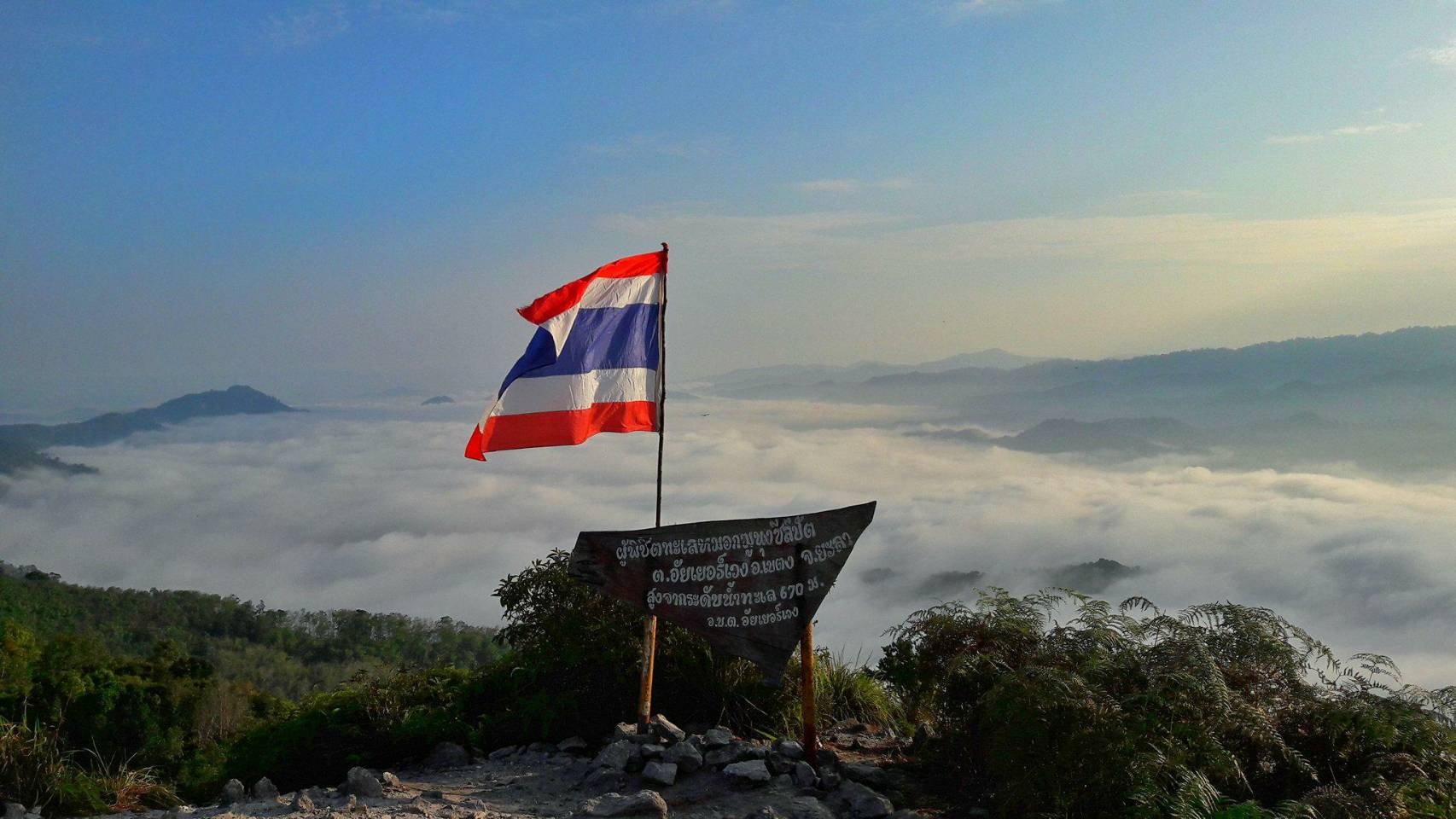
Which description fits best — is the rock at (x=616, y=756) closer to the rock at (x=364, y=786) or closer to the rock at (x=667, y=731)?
the rock at (x=667, y=731)

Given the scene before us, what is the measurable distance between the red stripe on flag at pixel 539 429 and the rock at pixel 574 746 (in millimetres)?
2841

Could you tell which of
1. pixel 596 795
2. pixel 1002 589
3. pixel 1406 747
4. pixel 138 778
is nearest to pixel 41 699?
pixel 138 778

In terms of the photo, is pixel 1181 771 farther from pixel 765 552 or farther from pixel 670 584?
pixel 670 584

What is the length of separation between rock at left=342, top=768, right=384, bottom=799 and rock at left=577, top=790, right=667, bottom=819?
1.82 m

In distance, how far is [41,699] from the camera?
55.4 feet

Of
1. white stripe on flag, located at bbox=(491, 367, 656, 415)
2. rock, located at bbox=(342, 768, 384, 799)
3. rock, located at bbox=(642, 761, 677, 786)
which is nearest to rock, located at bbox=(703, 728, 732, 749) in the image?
rock, located at bbox=(642, 761, 677, 786)

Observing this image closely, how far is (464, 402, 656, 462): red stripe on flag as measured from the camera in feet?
35.0

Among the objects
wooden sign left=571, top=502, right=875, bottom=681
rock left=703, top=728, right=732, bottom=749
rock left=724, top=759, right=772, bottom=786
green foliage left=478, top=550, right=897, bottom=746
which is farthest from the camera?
green foliage left=478, top=550, right=897, bottom=746

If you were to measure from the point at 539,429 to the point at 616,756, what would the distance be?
3.26 metres

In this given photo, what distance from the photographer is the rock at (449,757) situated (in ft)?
33.5

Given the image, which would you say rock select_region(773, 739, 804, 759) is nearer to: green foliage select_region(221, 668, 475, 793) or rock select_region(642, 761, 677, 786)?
rock select_region(642, 761, 677, 786)

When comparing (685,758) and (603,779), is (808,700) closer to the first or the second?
(685,758)

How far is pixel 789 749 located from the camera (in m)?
9.38

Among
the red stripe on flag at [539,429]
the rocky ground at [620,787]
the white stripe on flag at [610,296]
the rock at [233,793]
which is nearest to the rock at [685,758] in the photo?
the rocky ground at [620,787]
